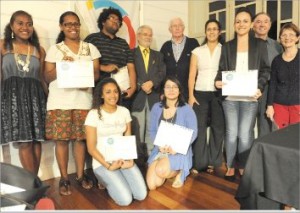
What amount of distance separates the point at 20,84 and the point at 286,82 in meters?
2.20

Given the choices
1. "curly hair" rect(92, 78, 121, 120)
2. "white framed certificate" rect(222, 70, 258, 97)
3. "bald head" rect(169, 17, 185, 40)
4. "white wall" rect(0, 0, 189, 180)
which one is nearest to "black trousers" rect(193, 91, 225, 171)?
"white framed certificate" rect(222, 70, 258, 97)

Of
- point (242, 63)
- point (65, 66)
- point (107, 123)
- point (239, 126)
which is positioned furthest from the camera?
point (239, 126)

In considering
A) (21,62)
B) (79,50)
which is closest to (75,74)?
(79,50)

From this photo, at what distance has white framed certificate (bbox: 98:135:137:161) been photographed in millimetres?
2178

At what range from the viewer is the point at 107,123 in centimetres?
226

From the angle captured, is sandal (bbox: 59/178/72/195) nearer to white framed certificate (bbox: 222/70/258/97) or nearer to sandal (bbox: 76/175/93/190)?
sandal (bbox: 76/175/93/190)

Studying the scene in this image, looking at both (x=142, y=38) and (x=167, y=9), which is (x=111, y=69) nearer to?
(x=142, y=38)

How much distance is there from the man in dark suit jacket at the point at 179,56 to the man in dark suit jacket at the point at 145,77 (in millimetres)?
98

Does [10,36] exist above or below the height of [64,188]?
above

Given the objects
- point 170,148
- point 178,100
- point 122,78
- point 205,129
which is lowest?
point 170,148

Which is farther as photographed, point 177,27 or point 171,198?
point 177,27

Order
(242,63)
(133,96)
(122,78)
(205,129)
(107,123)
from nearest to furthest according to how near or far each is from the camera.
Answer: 1. (107,123)
2. (242,63)
3. (122,78)
4. (205,129)
5. (133,96)

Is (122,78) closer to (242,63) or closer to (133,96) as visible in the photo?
(133,96)

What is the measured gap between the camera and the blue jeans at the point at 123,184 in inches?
85.0
